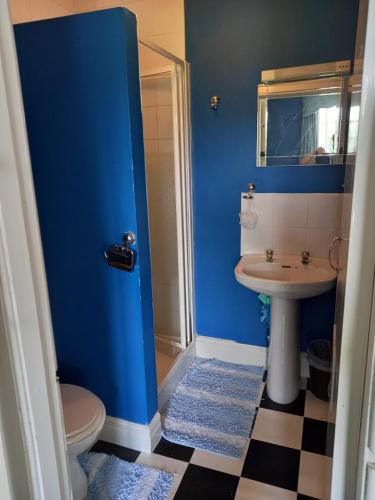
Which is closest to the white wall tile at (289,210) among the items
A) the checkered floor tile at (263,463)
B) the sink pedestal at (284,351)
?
the sink pedestal at (284,351)

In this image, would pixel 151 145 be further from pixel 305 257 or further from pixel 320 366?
pixel 320 366

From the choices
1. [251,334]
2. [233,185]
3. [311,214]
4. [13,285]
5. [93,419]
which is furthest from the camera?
[251,334]

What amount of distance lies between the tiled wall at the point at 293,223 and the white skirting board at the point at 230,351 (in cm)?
67

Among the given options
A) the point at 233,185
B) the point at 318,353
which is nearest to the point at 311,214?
the point at 233,185

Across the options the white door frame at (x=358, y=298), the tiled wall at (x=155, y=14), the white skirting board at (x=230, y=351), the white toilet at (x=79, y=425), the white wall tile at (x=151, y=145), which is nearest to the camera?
the white door frame at (x=358, y=298)

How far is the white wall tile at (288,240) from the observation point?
6.92 feet

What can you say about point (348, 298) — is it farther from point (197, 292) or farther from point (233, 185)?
point (197, 292)

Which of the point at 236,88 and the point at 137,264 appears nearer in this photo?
the point at 137,264

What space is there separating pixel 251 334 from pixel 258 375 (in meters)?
0.26

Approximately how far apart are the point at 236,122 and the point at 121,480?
1932 millimetres

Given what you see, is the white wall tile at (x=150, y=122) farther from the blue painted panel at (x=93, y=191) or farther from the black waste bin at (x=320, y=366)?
the black waste bin at (x=320, y=366)

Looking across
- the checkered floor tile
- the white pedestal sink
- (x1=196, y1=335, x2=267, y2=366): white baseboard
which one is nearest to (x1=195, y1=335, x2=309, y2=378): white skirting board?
(x1=196, y1=335, x2=267, y2=366): white baseboard

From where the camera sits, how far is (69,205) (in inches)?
60.4

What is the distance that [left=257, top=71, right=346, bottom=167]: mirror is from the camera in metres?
1.88
